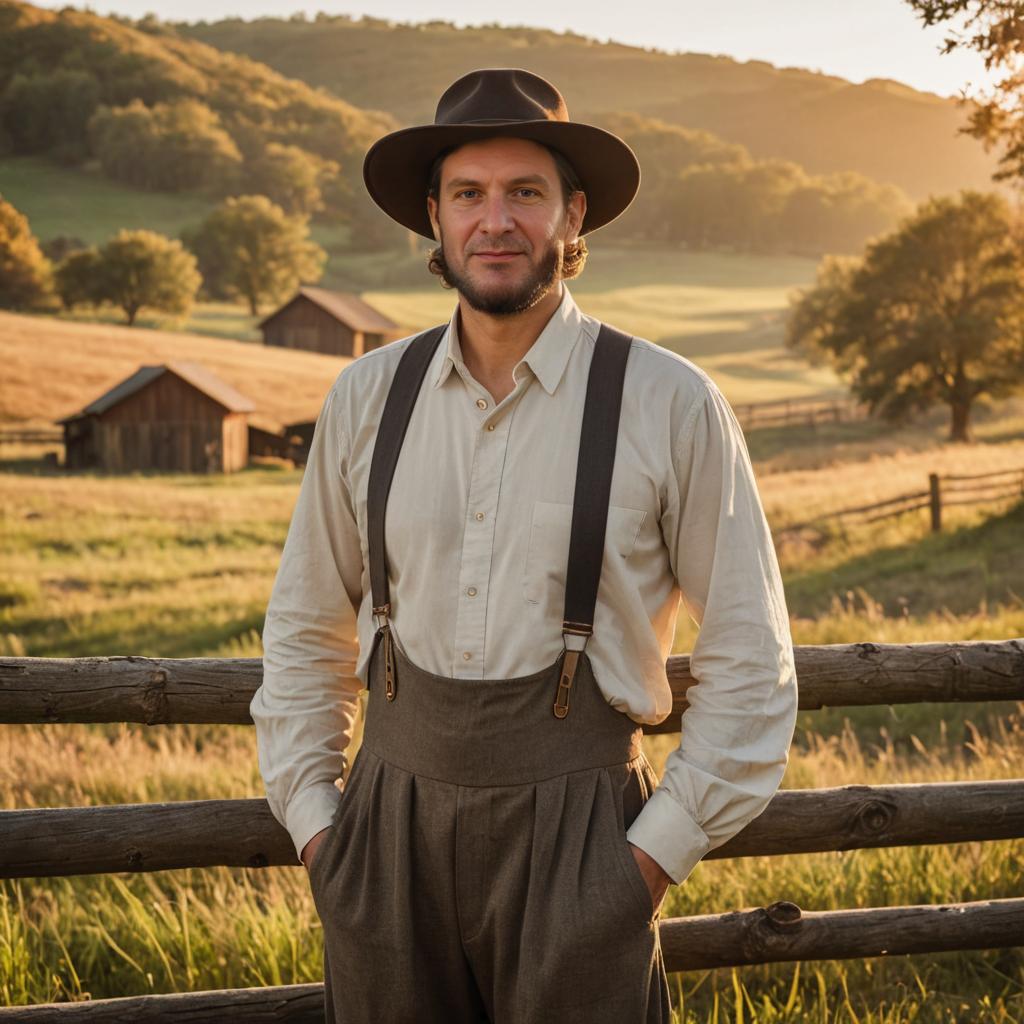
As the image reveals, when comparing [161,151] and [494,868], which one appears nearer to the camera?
[494,868]

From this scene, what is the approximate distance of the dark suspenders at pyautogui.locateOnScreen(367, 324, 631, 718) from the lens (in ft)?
7.62

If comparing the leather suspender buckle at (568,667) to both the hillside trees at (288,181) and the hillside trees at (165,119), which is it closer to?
the hillside trees at (165,119)

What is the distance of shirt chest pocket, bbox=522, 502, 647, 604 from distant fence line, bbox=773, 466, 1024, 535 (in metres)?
17.1

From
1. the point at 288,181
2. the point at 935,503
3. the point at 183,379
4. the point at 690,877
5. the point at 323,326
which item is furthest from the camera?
the point at 288,181

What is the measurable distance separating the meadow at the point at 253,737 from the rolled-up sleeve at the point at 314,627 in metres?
1.21

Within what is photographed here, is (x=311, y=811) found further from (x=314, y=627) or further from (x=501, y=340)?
(x=501, y=340)

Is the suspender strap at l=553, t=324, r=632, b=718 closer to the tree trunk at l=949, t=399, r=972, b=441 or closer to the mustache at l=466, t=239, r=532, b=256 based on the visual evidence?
the mustache at l=466, t=239, r=532, b=256

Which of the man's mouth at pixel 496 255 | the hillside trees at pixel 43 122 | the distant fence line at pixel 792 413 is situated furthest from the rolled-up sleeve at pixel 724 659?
the hillside trees at pixel 43 122

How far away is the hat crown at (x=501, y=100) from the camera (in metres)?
2.48

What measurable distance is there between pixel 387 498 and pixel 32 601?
49.3 feet

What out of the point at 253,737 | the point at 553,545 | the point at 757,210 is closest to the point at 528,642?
the point at 553,545

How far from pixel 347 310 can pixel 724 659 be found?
64644 mm

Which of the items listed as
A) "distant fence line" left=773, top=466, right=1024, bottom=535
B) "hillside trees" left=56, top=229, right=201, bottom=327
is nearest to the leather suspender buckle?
"distant fence line" left=773, top=466, right=1024, bottom=535

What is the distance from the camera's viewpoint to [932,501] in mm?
18422
